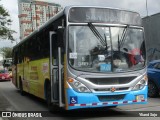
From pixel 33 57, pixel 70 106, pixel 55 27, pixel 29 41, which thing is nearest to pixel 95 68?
pixel 70 106

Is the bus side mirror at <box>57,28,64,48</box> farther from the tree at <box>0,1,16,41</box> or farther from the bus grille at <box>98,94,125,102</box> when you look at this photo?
the tree at <box>0,1,16,41</box>

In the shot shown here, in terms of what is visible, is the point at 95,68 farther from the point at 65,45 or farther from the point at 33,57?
the point at 33,57

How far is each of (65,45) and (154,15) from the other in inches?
528

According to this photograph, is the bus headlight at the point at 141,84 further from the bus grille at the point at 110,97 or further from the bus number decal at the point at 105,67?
the bus number decal at the point at 105,67

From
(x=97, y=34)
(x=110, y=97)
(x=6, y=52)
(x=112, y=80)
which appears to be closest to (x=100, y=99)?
(x=110, y=97)

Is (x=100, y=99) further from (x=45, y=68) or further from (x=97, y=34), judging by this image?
(x=45, y=68)

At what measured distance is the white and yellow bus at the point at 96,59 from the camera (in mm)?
9055

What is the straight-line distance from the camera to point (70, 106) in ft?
29.4

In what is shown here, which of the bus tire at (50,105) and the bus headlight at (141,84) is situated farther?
the bus tire at (50,105)

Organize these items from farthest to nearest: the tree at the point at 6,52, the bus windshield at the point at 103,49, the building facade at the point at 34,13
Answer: the tree at the point at 6,52 → the building facade at the point at 34,13 → the bus windshield at the point at 103,49

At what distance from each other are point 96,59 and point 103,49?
1.13 feet

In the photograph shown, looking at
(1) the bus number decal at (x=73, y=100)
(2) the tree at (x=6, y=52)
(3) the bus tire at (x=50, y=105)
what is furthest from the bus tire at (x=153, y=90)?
(2) the tree at (x=6, y=52)

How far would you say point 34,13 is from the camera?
39.2 metres

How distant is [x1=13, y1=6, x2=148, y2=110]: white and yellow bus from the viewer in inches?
356
